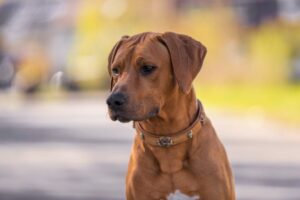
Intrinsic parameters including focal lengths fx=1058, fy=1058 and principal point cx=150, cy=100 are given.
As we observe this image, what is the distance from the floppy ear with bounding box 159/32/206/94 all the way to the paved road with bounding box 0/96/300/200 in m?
4.18

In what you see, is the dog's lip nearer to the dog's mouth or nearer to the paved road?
the dog's mouth

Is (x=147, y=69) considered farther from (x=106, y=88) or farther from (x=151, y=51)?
(x=106, y=88)

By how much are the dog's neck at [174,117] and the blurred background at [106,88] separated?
4.15 m

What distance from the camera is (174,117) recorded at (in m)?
6.58

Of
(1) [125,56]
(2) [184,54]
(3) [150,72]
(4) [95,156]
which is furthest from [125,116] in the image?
(4) [95,156]

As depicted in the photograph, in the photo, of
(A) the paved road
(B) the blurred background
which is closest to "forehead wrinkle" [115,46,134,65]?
(A) the paved road

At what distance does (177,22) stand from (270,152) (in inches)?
439

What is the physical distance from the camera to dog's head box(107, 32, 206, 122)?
20.5ft

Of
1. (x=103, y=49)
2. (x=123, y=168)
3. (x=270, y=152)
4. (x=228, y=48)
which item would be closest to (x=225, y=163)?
(x=123, y=168)

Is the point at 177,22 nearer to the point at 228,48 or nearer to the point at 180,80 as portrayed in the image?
the point at 228,48

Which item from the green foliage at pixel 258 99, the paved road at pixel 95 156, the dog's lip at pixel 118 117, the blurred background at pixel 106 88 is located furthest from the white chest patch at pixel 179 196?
the green foliage at pixel 258 99

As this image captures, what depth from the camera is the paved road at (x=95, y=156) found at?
446 inches

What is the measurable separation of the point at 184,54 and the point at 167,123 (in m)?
0.45

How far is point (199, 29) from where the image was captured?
2533cm
